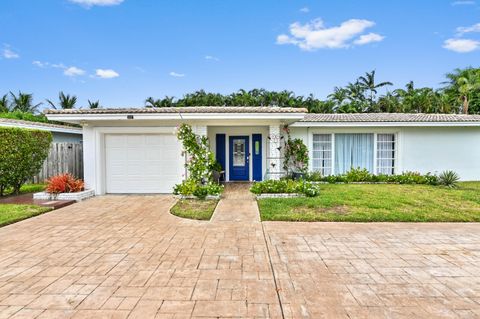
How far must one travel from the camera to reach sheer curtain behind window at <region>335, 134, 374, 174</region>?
1480cm

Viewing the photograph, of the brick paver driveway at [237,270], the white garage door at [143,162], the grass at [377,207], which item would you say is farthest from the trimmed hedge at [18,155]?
the grass at [377,207]

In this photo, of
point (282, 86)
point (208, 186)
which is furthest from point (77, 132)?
point (282, 86)

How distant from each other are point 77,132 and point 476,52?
35704 millimetres

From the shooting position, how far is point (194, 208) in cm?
877

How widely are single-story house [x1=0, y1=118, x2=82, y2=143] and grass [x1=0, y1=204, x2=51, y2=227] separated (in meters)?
7.75

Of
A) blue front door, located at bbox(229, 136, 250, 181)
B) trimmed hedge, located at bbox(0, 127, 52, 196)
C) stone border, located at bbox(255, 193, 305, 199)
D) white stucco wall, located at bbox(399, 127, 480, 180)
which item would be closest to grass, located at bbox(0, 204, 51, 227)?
trimmed hedge, located at bbox(0, 127, 52, 196)

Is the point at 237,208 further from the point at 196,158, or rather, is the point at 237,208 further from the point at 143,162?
the point at 143,162

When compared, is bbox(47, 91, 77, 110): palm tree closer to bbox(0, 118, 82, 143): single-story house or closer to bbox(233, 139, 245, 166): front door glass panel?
bbox(0, 118, 82, 143): single-story house

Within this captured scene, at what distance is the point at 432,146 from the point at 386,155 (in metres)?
2.28

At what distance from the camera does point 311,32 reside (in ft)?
73.7

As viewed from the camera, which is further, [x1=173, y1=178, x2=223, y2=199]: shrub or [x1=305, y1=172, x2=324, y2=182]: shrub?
[x1=305, y1=172, x2=324, y2=182]: shrub

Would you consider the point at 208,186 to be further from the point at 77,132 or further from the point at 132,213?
the point at 77,132

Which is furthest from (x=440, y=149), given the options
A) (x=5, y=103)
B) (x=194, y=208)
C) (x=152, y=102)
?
(x=5, y=103)

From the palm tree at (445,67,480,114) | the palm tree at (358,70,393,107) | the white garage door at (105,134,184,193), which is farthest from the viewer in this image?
the palm tree at (358,70,393,107)
